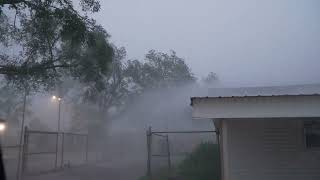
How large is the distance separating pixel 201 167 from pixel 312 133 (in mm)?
5173

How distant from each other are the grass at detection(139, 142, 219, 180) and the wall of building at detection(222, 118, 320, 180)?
10.9 feet

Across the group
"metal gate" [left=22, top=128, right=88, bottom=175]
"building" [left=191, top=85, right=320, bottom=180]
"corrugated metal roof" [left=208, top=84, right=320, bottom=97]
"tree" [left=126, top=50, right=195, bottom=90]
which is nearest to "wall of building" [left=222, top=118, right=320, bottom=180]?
"building" [left=191, top=85, right=320, bottom=180]

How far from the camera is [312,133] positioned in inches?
472

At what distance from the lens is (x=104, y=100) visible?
53781 millimetres

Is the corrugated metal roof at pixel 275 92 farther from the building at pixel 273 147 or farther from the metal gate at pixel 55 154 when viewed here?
the metal gate at pixel 55 154

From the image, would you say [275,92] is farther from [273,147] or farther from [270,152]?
[270,152]

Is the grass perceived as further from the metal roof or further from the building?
the metal roof

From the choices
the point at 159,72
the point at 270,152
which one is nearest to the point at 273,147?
the point at 270,152

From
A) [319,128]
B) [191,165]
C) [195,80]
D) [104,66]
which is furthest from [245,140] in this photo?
[195,80]

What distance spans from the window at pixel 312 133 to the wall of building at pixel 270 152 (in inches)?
5.8

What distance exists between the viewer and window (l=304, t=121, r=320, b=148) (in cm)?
1191

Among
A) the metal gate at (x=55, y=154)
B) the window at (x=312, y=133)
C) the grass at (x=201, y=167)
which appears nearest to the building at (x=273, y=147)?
the window at (x=312, y=133)

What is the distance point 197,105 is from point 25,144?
7.25 metres

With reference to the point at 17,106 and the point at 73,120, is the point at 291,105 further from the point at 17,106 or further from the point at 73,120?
the point at 17,106
